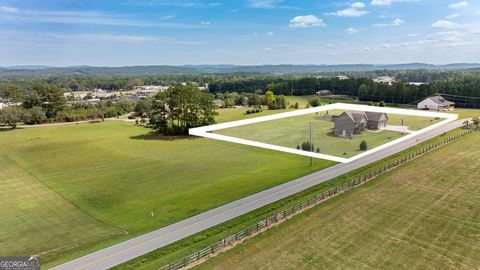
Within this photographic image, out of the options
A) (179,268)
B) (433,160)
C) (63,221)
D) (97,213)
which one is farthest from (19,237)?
(433,160)

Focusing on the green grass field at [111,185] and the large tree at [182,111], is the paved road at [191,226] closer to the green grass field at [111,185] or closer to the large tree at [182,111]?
the green grass field at [111,185]

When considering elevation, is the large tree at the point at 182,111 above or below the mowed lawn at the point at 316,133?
below

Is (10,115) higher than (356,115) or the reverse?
the reverse

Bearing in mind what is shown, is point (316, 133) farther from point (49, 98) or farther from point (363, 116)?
point (49, 98)

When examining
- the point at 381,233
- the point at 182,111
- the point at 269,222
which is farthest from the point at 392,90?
the point at 269,222

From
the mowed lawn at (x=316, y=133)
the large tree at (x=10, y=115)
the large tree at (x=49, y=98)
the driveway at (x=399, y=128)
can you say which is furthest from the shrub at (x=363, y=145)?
the large tree at (x=49, y=98)

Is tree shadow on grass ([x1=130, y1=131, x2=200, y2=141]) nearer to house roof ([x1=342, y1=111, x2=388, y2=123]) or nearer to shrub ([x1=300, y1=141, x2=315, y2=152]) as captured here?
house roof ([x1=342, y1=111, x2=388, y2=123])
